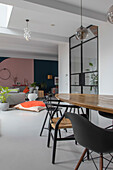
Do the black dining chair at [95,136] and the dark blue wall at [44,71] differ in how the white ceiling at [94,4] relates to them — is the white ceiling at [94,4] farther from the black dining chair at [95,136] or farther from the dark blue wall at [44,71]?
the dark blue wall at [44,71]

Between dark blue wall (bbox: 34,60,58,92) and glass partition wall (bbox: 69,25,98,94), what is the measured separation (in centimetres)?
392

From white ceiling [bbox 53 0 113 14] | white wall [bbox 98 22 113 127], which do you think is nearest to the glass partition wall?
white wall [bbox 98 22 113 127]

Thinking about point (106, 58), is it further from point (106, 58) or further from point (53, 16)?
point (53, 16)

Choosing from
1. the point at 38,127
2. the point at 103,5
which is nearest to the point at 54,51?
the point at 103,5

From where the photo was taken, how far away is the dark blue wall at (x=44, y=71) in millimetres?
9617

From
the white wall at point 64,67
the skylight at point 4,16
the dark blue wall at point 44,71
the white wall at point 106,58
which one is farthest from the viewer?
the dark blue wall at point 44,71

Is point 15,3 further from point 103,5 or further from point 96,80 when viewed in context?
point 96,80

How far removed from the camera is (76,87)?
5828mm

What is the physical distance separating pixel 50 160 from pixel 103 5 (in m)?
3.63

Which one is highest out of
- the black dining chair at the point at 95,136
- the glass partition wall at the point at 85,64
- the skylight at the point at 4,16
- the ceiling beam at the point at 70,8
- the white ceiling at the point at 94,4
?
the skylight at the point at 4,16

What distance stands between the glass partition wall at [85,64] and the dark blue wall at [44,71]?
392cm

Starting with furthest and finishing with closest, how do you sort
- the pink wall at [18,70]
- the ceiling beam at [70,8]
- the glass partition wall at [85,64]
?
the pink wall at [18,70] < the glass partition wall at [85,64] < the ceiling beam at [70,8]

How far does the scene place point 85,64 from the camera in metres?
5.21

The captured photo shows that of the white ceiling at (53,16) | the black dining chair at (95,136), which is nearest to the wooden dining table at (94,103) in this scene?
the black dining chair at (95,136)
